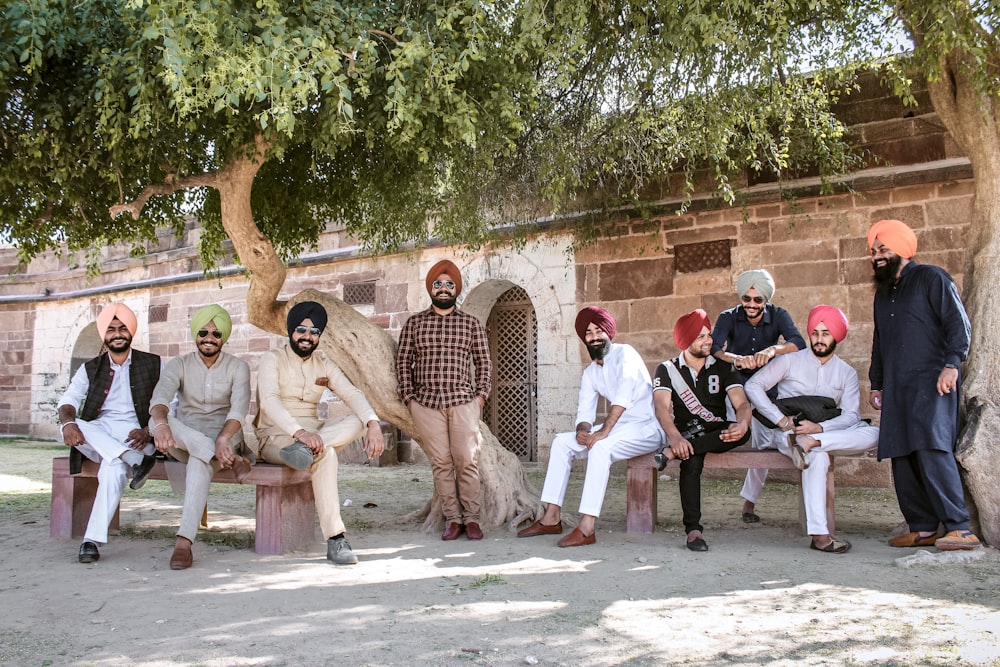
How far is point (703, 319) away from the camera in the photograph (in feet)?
17.3

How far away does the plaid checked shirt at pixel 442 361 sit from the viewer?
555 centimetres

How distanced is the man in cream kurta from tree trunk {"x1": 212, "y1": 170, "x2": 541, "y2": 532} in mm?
802

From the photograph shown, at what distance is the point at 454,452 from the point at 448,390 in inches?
16.0

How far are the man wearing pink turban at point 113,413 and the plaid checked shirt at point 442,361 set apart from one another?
5.24ft

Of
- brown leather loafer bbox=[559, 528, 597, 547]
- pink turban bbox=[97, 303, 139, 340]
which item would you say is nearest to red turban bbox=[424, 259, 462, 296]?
brown leather loafer bbox=[559, 528, 597, 547]

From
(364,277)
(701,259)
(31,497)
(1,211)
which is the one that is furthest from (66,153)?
(364,277)

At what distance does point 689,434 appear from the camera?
5199 mm

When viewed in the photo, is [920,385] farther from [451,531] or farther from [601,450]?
[451,531]

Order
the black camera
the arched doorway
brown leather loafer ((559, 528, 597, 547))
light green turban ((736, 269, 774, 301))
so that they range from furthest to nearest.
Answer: the arched doorway < light green turban ((736, 269, 774, 301)) < the black camera < brown leather loafer ((559, 528, 597, 547))

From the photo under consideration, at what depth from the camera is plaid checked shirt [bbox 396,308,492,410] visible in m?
5.55

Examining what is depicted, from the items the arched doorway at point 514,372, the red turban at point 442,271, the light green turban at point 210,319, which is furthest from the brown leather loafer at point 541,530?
the arched doorway at point 514,372

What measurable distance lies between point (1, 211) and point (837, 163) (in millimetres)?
6794

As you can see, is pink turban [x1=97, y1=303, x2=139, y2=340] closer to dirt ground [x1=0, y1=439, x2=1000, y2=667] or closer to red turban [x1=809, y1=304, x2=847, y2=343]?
dirt ground [x1=0, y1=439, x2=1000, y2=667]

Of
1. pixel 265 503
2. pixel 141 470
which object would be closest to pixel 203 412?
pixel 141 470
